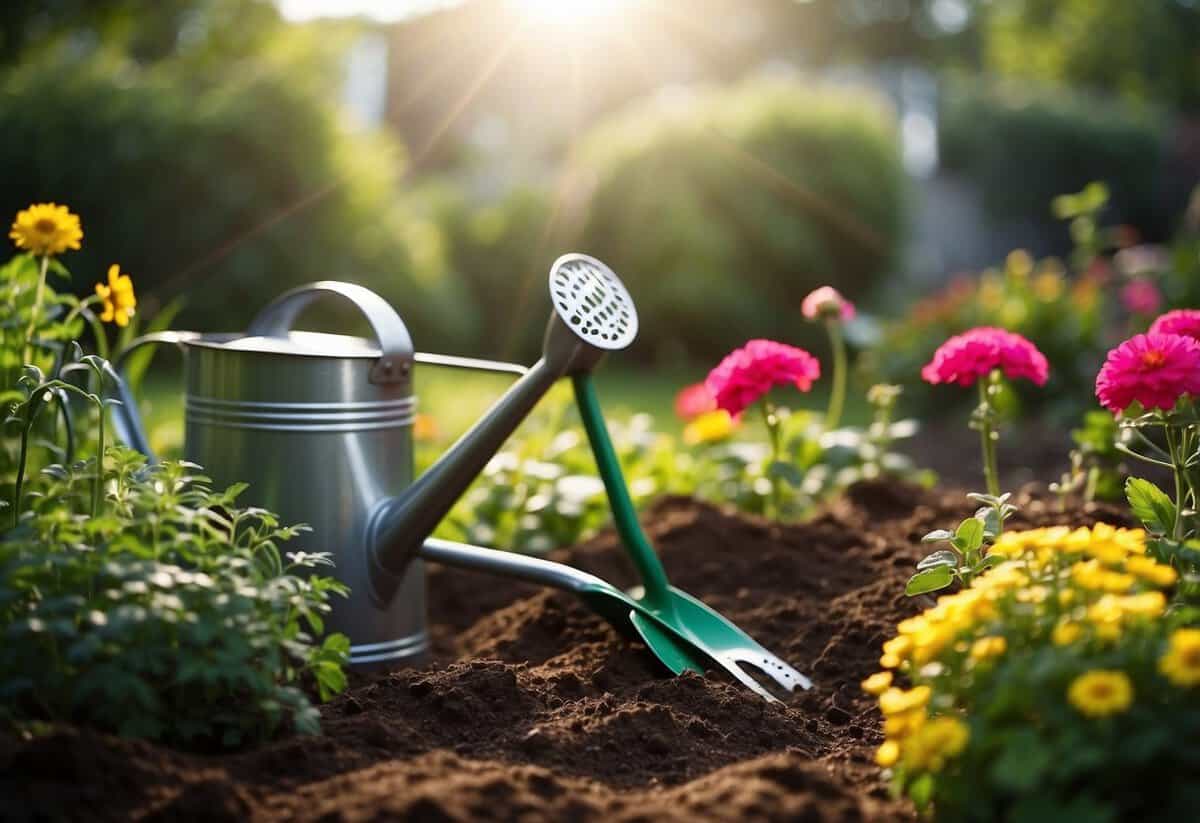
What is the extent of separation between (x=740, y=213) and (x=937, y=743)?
715 cm

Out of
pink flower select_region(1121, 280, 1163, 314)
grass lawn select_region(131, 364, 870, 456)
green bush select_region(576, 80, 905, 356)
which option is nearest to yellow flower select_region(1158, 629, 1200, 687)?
grass lawn select_region(131, 364, 870, 456)

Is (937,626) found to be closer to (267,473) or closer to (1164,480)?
(267,473)

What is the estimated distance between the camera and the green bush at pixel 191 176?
6754mm

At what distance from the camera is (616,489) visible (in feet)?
6.73

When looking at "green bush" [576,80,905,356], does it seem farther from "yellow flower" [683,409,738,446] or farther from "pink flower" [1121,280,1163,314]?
"yellow flower" [683,409,738,446]

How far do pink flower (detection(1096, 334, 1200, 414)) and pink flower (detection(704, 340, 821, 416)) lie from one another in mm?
696

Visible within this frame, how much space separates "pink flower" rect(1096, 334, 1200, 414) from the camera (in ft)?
5.82

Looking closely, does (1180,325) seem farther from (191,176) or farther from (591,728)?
(191,176)

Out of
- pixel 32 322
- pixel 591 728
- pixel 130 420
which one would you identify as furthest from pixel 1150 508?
pixel 32 322

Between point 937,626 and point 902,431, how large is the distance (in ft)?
6.08

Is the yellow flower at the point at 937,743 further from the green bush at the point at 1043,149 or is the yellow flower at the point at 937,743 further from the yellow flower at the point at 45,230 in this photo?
the green bush at the point at 1043,149

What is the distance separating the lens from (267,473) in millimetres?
2037

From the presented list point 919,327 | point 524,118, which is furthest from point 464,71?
point 919,327

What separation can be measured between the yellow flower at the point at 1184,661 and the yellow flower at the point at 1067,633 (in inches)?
3.4
